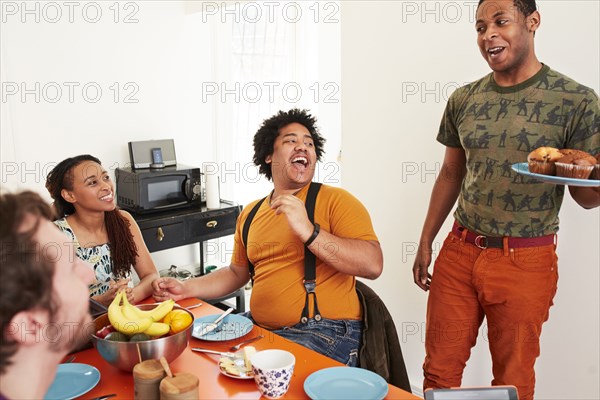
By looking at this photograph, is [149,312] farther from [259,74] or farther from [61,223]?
[259,74]

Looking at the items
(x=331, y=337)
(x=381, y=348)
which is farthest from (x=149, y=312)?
(x=381, y=348)

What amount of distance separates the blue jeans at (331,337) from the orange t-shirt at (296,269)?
0.12 ft

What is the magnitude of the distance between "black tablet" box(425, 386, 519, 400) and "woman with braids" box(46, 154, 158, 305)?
4.86 feet

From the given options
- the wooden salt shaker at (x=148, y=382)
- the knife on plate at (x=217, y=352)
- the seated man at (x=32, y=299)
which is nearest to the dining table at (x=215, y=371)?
the knife on plate at (x=217, y=352)

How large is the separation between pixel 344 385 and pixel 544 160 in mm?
910

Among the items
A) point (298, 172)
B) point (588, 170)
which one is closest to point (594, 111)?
point (588, 170)

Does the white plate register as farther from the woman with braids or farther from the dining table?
the woman with braids

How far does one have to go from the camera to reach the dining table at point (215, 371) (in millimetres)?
1293

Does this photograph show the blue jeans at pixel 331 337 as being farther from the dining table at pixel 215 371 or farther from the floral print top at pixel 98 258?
the floral print top at pixel 98 258

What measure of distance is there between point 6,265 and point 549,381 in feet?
7.47

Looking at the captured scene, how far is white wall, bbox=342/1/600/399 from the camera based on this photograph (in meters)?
2.17

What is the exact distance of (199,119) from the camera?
4.19 m

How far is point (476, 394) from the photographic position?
106cm

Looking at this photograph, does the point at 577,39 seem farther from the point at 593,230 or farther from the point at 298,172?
the point at 298,172
